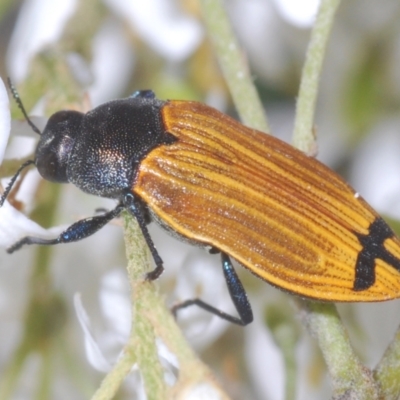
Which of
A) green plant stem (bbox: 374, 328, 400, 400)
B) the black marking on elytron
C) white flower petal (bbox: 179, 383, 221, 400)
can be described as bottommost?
the black marking on elytron

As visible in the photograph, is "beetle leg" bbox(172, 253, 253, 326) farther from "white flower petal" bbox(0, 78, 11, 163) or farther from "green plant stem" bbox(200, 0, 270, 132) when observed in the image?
"white flower petal" bbox(0, 78, 11, 163)

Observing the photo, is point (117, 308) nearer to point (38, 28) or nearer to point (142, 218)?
point (142, 218)

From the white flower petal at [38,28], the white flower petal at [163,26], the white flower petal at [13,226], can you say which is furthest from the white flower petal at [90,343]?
the white flower petal at [163,26]

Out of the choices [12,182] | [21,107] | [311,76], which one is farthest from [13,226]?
[311,76]

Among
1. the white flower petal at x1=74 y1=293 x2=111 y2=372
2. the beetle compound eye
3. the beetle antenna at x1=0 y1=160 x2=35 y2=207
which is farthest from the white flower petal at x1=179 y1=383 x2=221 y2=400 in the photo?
the beetle compound eye

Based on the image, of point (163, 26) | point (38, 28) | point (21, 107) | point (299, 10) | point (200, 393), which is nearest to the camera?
point (200, 393)

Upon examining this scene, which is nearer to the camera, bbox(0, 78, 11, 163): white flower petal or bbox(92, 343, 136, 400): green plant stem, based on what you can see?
bbox(92, 343, 136, 400): green plant stem
